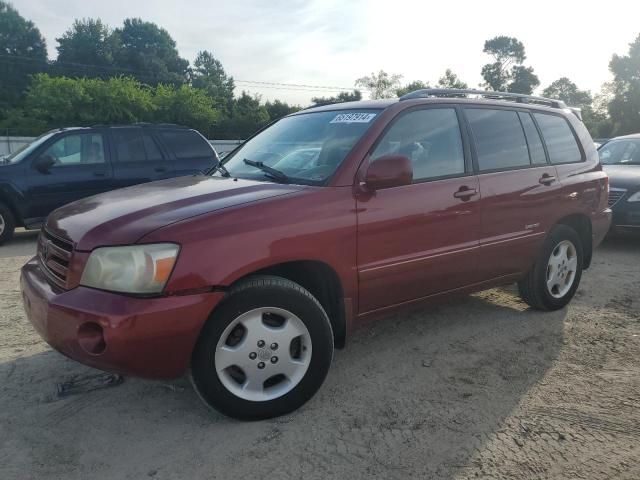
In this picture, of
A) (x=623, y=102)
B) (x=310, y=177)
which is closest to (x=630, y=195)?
(x=310, y=177)

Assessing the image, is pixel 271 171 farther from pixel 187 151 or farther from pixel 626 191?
pixel 187 151

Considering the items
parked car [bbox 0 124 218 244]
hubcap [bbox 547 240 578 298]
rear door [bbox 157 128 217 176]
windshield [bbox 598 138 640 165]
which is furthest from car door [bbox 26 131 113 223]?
windshield [bbox 598 138 640 165]

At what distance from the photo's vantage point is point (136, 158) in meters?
8.40

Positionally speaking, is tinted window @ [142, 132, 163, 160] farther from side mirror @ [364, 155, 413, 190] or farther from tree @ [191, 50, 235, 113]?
tree @ [191, 50, 235, 113]

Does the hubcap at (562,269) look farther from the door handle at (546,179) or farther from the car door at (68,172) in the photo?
the car door at (68,172)

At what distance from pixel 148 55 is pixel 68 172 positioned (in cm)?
7639

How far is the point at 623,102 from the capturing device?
172 feet

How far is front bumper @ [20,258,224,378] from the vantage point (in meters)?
2.33

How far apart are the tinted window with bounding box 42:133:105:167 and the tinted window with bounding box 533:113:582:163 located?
6.49m

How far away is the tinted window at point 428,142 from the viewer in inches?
131

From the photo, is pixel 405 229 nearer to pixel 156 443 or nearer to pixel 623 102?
pixel 156 443

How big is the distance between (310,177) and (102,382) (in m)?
1.76

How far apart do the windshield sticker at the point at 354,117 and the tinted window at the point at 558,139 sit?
180 centimetres

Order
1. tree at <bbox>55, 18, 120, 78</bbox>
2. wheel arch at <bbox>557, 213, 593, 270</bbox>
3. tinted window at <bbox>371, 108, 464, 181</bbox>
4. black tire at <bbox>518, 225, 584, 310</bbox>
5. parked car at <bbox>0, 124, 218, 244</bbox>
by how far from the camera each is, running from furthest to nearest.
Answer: tree at <bbox>55, 18, 120, 78</bbox>, parked car at <bbox>0, 124, 218, 244</bbox>, wheel arch at <bbox>557, 213, 593, 270</bbox>, black tire at <bbox>518, 225, 584, 310</bbox>, tinted window at <bbox>371, 108, 464, 181</bbox>
